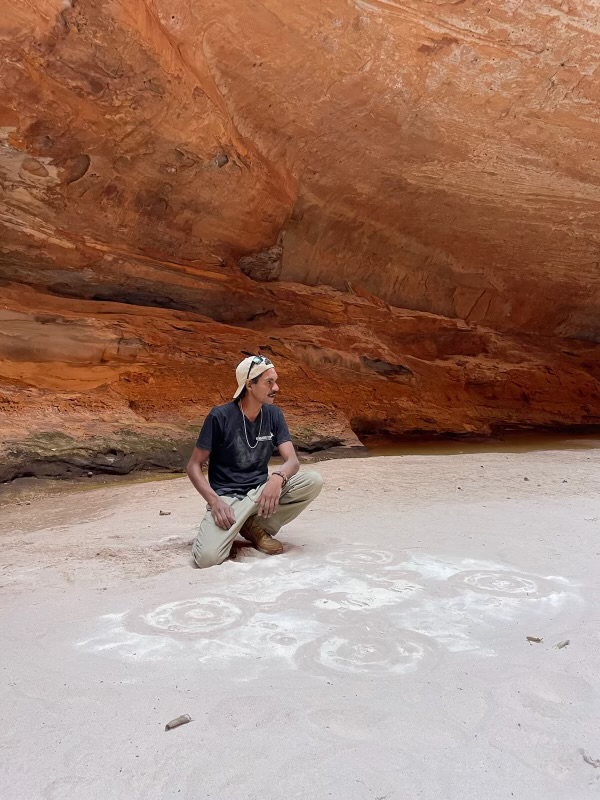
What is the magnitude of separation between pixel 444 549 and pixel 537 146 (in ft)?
23.8

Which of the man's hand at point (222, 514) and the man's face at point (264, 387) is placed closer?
the man's hand at point (222, 514)

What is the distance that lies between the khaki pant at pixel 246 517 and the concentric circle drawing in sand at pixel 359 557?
329 millimetres

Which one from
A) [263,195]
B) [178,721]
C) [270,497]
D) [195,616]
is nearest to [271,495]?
[270,497]

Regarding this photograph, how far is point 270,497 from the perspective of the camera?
3.02 meters

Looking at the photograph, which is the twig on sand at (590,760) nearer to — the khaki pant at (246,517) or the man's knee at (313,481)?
the khaki pant at (246,517)

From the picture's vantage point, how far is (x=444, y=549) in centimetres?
301

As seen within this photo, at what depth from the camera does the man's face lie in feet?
10.1

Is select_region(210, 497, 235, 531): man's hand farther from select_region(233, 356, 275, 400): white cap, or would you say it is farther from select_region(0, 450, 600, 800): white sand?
select_region(233, 356, 275, 400): white cap

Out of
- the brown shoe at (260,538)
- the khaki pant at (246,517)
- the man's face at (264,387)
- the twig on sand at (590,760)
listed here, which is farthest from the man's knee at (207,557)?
the twig on sand at (590,760)

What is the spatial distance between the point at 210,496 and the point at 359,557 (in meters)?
0.72

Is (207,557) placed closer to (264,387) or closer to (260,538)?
(260,538)

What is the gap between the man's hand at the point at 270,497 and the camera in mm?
3014

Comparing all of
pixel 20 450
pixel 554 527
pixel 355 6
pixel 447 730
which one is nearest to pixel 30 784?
pixel 447 730

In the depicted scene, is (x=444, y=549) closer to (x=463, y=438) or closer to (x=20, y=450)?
(x=20, y=450)
